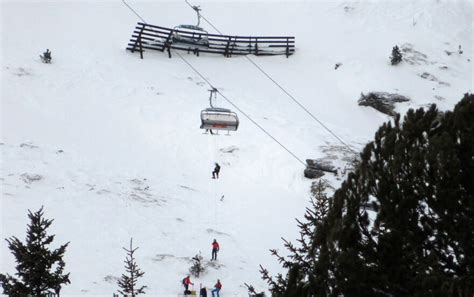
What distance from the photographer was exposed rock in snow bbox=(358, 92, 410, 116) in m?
38.3

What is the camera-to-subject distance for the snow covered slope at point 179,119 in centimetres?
2175

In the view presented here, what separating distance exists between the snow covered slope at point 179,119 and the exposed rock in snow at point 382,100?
673mm

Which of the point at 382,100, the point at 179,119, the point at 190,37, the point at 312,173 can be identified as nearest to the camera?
the point at 312,173

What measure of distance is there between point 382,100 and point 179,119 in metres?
15.3

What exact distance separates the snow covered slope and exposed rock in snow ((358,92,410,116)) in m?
0.67

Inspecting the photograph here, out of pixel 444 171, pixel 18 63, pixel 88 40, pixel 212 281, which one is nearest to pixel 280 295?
pixel 444 171

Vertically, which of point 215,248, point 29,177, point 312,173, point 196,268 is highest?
point 29,177

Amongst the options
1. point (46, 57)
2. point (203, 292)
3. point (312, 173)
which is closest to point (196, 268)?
point (203, 292)

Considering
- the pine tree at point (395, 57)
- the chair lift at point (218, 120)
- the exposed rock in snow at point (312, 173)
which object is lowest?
the exposed rock in snow at point (312, 173)

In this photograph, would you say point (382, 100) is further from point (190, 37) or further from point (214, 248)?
point (214, 248)

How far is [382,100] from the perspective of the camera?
3884 cm

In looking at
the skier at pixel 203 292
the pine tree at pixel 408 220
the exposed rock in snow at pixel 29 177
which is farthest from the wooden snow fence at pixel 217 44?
the pine tree at pixel 408 220

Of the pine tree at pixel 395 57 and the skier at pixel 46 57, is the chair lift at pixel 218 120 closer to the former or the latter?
the skier at pixel 46 57

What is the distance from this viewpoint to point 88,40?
147 ft
